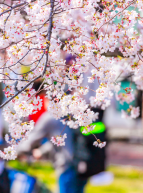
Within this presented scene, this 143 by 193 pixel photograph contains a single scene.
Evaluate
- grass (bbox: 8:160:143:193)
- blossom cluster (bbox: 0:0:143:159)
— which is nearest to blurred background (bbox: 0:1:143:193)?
grass (bbox: 8:160:143:193)

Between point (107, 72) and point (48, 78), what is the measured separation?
556 mm

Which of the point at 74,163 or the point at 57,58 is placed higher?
the point at 57,58

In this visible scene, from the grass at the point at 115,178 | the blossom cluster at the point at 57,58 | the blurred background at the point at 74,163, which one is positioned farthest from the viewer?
the grass at the point at 115,178

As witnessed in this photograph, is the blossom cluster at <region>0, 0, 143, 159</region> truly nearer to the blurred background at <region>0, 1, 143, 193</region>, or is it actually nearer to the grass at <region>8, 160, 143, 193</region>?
the blurred background at <region>0, 1, 143, 193</region>

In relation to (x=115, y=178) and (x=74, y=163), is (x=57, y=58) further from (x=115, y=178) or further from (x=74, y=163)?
(x=115, y=178)

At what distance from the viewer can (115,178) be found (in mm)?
6945

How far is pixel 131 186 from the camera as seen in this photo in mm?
6457

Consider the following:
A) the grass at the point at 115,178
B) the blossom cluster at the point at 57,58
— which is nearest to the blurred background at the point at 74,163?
the grass at the point at 115,178

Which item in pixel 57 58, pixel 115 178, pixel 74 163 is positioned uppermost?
pixel 57 58

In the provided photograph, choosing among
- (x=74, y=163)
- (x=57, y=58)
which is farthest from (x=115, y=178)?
(x=57, y=58)

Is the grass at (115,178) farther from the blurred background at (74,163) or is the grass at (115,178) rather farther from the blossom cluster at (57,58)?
the blossom cluster at (57,58)

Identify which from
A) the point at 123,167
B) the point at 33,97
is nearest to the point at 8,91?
the point at 33,97

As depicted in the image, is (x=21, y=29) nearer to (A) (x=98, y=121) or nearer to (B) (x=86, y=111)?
(B) (x=86, y=111)

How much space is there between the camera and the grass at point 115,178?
6160 mm
